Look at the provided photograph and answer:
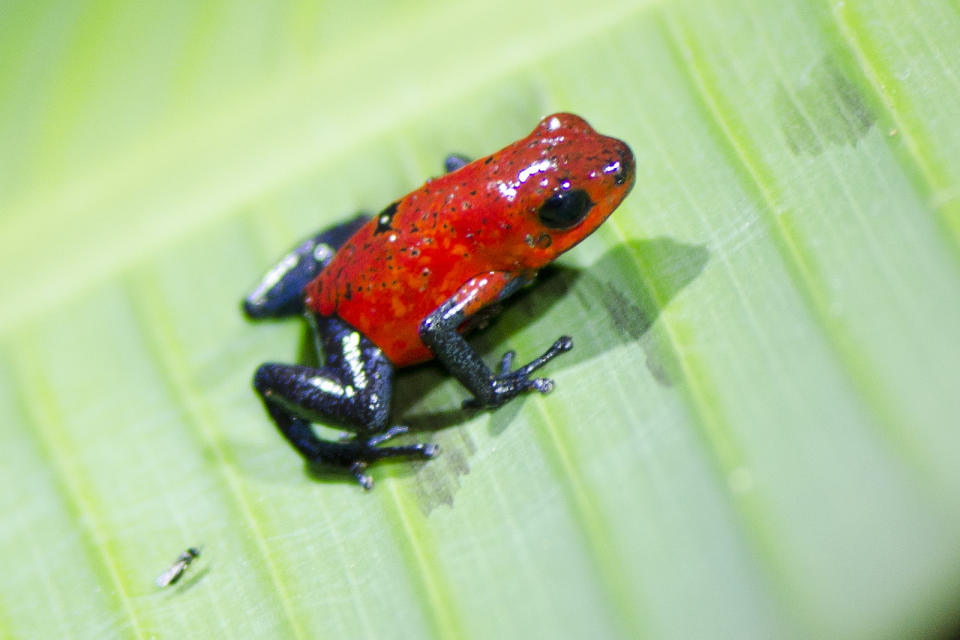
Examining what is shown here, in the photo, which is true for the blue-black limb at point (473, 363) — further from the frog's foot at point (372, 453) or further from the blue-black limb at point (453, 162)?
the blue-black limb at point (453, 162)

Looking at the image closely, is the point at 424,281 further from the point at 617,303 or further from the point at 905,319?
the point at 905,319

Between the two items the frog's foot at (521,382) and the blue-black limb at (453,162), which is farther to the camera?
the blue-black limb at (453,162)

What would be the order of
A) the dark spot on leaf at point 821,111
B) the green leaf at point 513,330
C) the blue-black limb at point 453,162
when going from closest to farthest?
the green leaf at point 513,330
the dark spot on leaf at point 821,111
the blue-black limb at point 453,162

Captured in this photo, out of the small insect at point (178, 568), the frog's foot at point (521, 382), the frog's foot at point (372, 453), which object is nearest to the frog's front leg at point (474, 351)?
the frog's foot at point (521, 382)

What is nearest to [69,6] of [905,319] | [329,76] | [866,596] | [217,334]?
[329,76]

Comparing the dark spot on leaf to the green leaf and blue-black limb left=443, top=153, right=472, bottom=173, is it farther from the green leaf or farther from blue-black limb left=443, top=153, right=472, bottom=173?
blue-black limb left=443, top=153, right=472, bottom=173

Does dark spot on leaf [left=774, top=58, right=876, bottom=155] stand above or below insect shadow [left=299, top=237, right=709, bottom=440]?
above

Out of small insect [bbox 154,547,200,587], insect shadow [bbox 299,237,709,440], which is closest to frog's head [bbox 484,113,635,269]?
insect shadow [bbox 299,237,709,440]
